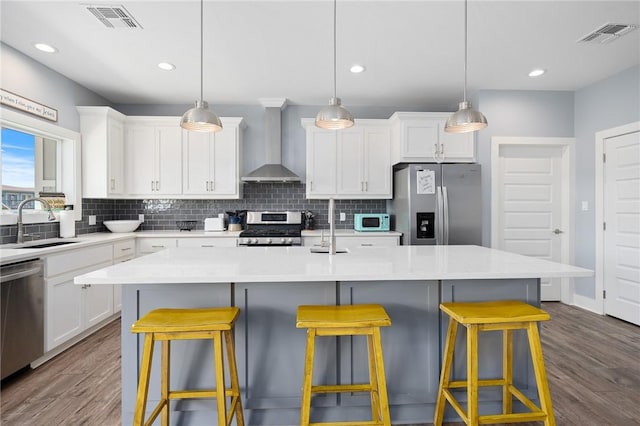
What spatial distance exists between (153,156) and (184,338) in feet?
11.0

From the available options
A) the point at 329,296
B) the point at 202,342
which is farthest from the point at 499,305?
the point at 202,342

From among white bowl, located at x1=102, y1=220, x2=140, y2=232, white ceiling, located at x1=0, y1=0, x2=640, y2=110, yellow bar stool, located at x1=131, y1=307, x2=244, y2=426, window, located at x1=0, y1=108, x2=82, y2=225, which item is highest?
white ceiling, located at x1=0, y1=0, x2=640, y2=110

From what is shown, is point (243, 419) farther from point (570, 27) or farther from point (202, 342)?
point (570, 27)

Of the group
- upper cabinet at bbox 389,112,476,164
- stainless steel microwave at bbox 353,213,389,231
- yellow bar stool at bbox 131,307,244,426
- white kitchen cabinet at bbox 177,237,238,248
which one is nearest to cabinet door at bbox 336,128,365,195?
stainless steel microwave at bbox 353,213,389,231

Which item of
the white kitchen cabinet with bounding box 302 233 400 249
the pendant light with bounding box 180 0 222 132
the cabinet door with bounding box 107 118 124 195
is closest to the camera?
the pendant light with bounding box 180 0 222 132

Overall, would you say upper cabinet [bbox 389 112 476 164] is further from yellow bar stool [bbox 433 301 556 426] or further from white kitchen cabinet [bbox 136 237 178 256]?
white kitchen cabinet [bbox 136 237 178 256]

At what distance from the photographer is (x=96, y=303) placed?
3271 mm

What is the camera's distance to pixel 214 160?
14.1 ft

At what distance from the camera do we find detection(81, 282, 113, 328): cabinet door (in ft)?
10.3

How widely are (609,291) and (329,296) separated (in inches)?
145

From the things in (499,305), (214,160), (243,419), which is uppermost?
(214,160)

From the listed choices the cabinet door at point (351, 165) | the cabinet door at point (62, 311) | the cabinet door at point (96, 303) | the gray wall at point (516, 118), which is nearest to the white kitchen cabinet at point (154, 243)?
the cabinet door at point (96, 303)

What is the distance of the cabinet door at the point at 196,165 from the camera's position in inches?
169

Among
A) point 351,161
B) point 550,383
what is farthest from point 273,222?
point 550,383
